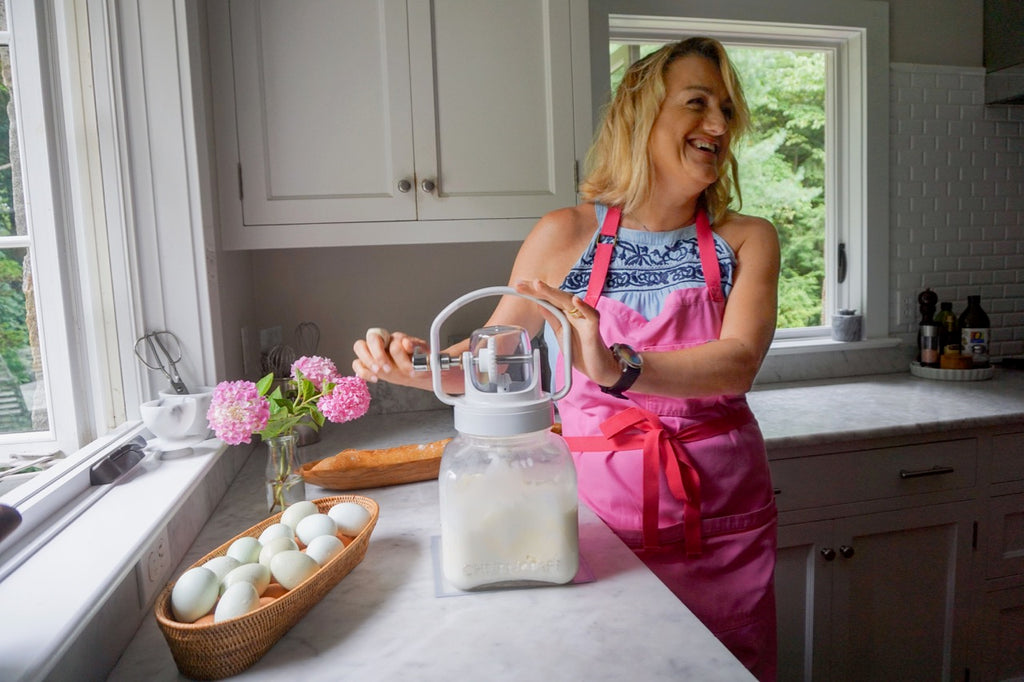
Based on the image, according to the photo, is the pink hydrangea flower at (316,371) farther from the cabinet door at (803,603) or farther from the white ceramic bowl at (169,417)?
the cabinet door at (803,603)

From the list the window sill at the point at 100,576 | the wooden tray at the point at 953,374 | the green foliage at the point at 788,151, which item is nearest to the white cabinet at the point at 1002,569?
the wooden tray at the point at 953,374

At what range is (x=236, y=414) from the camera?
1022 mm

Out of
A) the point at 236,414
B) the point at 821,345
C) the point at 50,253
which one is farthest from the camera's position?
the point at 821,345

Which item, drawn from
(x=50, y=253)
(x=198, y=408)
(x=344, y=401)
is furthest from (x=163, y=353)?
(x=344, y=401)

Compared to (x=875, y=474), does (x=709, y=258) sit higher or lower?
higher

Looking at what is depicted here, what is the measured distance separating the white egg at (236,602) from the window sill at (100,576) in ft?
0.39

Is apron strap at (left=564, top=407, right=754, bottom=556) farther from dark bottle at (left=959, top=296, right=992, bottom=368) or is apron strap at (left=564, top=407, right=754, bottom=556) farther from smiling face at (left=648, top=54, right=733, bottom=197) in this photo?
dark bottle at (left=959, top=296, right=992, bottom=368)

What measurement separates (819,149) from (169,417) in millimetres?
2351

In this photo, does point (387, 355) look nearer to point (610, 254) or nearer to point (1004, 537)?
→ point (610, 254)

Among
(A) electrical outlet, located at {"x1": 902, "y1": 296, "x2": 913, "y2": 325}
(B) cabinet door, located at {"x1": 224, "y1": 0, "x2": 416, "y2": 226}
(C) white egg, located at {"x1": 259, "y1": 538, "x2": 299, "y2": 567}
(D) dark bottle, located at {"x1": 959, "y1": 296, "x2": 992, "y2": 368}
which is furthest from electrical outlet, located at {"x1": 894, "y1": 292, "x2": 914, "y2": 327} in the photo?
(C) white egg, located at {"x1": 259, "y1": 538, "x2": 299, "y2": 567}

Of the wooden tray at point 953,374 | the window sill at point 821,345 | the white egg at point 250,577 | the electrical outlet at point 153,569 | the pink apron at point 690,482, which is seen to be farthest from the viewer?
the window sill at point 821,345

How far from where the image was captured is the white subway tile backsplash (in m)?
2.52

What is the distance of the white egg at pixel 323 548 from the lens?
2.80 ft

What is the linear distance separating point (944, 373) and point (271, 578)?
7.87 ft
